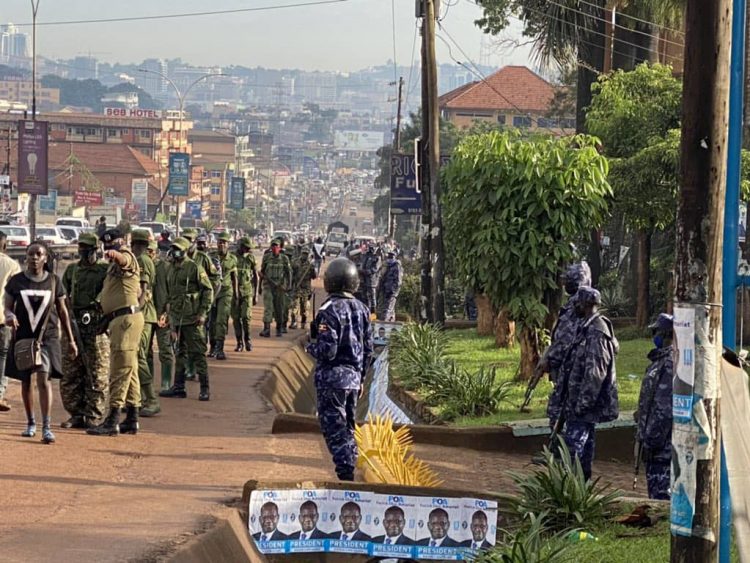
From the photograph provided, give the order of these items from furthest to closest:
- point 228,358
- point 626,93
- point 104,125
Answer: point 104,125
point 626,93
point 228,358

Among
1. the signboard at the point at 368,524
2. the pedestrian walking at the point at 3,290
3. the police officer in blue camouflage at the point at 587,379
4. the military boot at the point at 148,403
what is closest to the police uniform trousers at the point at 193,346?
the military boot at the point at 148,403

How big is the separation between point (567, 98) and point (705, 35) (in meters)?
52.2

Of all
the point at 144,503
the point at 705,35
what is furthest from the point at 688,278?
the point at 144,503

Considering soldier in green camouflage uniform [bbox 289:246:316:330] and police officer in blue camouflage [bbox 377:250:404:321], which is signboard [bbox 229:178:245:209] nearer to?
police officer in blue camouflage [bbox 377:250:404:321]

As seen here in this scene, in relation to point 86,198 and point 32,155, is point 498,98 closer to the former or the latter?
point 86,198

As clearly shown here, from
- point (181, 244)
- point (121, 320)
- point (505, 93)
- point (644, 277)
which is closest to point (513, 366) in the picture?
point (644, 277)

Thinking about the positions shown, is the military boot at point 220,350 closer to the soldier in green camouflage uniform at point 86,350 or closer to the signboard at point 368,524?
the soldier in green camouflage uniform at point 86,350

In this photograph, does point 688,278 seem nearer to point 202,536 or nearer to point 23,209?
point 202,536

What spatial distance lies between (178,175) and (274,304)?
56.8 meters

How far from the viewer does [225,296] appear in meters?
20.8

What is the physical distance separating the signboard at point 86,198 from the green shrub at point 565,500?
317ft

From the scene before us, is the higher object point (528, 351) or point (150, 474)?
point (528, 351)

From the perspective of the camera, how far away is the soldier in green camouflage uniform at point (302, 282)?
2930 cm

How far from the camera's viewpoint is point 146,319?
1531cm
